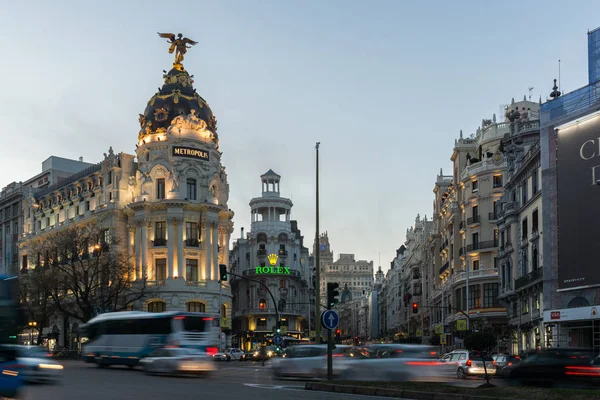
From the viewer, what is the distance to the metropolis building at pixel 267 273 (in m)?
118

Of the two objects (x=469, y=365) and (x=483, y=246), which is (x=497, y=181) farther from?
(x=469, y=365)

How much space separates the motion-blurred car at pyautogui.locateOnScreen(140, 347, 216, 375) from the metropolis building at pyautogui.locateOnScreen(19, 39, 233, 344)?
47.7 m

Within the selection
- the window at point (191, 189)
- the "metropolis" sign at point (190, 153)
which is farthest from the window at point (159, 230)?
the "metropolis" sign at point (190, 153)

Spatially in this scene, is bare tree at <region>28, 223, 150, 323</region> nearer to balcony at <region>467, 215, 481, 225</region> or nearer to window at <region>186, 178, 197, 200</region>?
window at <region>186, 178, 197, 200</region>

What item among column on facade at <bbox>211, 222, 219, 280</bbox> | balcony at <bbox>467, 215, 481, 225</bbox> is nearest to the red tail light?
balcony at <bbox>467, 215, 481, 225</bbox>

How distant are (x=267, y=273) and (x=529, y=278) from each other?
65929 millimetres

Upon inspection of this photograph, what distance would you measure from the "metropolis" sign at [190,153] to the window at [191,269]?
1083 centimetres

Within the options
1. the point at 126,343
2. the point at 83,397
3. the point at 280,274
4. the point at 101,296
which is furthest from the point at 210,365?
the point at 280,274

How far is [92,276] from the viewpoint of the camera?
232 feet

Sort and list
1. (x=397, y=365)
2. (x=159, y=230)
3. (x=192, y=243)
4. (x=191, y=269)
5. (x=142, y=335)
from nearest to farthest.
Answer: (x=397, y=365) < (x=142, y=335) < (x=192, y=243) < (x=159, y=230) < (x=191, y=269)

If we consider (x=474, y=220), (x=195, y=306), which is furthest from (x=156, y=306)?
(x=474, y=220)

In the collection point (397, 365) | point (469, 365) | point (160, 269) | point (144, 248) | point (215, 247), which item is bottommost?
point (469, 365)

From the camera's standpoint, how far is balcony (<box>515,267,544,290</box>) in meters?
53.9

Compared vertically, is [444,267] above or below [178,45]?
below
